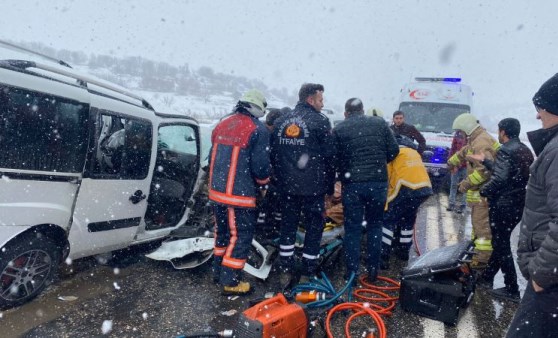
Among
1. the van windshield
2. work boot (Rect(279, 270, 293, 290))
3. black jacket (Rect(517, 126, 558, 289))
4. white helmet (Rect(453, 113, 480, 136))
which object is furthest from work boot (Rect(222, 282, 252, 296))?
the van windshield

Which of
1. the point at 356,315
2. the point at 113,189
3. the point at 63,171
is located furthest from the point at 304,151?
the point at 63,171

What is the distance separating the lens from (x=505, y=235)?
4.13 m

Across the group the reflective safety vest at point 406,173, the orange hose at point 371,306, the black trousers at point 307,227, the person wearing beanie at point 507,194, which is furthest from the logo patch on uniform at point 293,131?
the person wearing beanie at point 507,194

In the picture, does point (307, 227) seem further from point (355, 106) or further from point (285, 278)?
point (355, 106)

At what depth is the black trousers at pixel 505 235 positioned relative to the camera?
13.3ft

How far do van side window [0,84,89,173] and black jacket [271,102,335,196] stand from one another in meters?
1.89

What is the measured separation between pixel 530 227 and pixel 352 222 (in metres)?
2.15

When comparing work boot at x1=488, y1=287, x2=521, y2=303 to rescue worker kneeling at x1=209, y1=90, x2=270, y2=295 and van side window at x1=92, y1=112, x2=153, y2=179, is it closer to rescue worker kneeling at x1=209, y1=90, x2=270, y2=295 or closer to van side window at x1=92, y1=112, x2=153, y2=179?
rescue worker kneeling at x1=209, y1=90, x2=270, y2=295

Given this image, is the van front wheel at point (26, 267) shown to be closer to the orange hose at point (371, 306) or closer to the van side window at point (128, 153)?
the van side window at point (128, 153)

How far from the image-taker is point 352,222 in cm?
427

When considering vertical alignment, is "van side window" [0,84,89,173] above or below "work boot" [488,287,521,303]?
above

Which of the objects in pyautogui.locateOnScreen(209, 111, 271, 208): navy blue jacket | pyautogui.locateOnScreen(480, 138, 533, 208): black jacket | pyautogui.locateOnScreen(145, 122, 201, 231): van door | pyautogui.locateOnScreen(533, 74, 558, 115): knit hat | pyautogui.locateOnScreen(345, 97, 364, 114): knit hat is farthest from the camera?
pyautogui.locateOnScreen(145, 122, 201, 231): van door

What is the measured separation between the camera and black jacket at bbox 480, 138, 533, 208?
3.96 metres

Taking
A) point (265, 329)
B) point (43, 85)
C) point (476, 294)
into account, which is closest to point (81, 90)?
point (43, 85)
